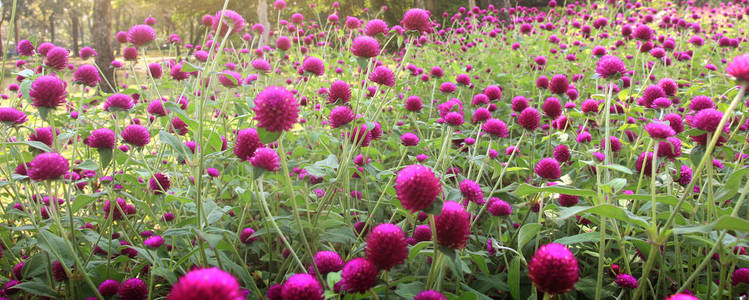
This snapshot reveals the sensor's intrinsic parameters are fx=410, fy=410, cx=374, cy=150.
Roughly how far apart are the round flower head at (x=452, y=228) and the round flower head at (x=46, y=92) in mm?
1281

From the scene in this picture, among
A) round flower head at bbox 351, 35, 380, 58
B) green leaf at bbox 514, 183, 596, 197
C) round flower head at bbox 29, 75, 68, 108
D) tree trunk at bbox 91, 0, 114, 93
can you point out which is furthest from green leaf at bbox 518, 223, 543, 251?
tree trunk at bbox 91, 0, 114, 93

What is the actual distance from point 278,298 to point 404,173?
506 millimetres

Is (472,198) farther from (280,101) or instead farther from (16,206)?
(16,206)

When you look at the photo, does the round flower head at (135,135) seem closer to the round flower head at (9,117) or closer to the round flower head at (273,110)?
the round flower head at (9,117)

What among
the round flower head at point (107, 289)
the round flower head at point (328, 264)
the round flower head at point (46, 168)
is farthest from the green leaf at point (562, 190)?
the round flower head at point (46, 168)

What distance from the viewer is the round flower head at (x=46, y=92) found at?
1296 mm

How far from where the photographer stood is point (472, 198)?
4.51 feet

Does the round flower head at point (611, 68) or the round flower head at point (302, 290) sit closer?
the round flower head at point (302, 290)

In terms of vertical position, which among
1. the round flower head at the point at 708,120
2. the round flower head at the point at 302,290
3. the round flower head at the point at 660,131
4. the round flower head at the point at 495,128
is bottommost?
the round flower head at the point at 302,290

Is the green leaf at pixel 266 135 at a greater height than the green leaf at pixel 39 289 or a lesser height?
greater

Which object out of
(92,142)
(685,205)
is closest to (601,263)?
(685,205)

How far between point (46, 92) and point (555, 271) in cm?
155

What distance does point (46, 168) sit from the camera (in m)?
1.20

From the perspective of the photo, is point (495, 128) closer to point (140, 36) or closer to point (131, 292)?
point (131, 292)
